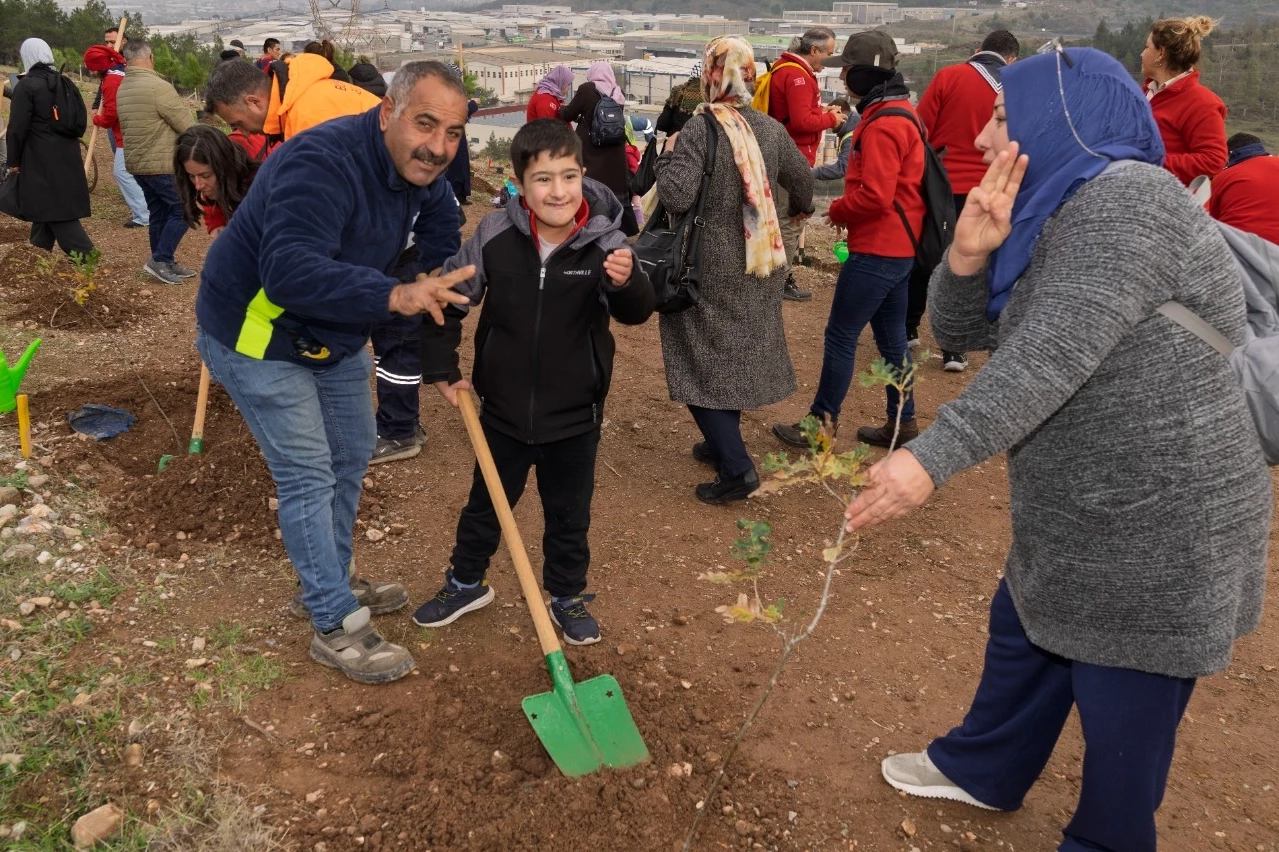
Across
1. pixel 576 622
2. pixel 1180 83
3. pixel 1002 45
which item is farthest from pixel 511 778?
pixel 1002 45

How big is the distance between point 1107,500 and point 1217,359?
33 centimetres

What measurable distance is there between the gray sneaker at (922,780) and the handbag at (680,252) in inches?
82.2

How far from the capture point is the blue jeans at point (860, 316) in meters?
4.47

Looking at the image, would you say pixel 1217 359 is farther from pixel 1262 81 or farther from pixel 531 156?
pixel 1262 81

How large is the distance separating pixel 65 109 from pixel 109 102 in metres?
1.54

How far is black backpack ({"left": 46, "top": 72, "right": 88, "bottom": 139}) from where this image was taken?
6.68 metres

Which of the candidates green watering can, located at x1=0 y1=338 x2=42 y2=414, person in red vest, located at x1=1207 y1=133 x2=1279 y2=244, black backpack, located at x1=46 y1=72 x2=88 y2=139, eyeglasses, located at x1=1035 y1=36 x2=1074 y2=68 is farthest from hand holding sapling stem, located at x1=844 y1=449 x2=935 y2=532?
black backpack, located at x1=46 y1=72 x2=88 y2=139

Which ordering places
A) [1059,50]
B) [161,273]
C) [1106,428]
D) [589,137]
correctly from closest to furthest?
[1106,428] → [1059,50] → [589,137] → [161,273]

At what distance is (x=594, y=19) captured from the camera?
10281 cm

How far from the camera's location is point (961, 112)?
531cm

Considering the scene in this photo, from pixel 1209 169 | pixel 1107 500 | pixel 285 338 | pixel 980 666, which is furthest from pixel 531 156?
pixel 1209 169

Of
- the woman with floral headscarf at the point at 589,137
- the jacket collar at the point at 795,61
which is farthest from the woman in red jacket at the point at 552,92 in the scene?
the jacket collar at the point at 795,61

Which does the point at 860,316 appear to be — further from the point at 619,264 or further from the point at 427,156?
the point at 427,156

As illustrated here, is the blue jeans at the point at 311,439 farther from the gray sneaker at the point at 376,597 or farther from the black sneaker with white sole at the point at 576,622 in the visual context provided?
the black sneaker with white sole at the point at 576,622
